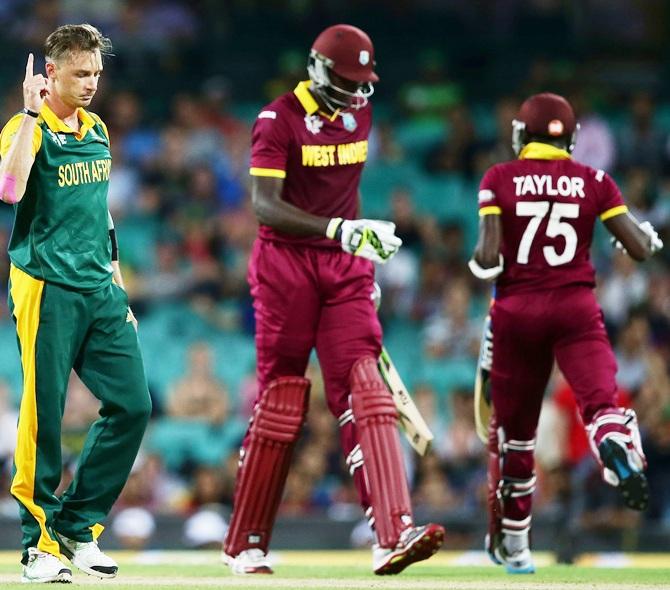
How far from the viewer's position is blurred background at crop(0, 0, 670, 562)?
40.0 feet

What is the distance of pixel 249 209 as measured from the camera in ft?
51.3

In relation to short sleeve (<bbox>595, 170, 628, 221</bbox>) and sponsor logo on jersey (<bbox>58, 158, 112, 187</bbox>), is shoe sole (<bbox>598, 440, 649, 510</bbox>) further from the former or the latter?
sponsor logo on jersey (<bbox>58, 158, 112, 187</bbox>)

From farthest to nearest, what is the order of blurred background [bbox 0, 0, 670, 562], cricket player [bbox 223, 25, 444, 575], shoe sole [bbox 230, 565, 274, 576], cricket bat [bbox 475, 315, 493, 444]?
blurred background [bbox 0, 0, 670, 562], cricket bat [bbox 475, 315, 493, 444], shoe sole [bbox 230, 565, 274, 576], cricket player [bbox 223, 25, 444, 575]

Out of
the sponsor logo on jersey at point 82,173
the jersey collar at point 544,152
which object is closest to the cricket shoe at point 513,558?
the jersey collar at point 544,152

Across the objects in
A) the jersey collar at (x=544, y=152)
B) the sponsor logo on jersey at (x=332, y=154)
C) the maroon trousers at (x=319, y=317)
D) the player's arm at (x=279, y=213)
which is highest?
the jersey collar at (x=544, y=152)

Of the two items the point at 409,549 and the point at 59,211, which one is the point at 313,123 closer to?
the point at 59,211

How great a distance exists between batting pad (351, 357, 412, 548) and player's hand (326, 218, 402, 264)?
0.56m

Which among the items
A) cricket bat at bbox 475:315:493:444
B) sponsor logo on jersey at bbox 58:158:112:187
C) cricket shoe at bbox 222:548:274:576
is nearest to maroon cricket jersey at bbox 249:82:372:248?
sponsor logo on jersey at bbox 58:158:112:187

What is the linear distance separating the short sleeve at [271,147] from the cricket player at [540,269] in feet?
3.41

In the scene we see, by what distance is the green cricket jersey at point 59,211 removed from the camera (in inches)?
264

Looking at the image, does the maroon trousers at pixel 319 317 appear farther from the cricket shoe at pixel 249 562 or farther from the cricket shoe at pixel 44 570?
the cricket shoe at pixel 44 570

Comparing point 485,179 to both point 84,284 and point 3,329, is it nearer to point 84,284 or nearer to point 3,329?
point 84,284

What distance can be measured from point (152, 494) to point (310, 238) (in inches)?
224

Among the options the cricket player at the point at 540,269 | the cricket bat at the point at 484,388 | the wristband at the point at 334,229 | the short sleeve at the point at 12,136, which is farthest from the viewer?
the cricket bat at the point at 484,388
